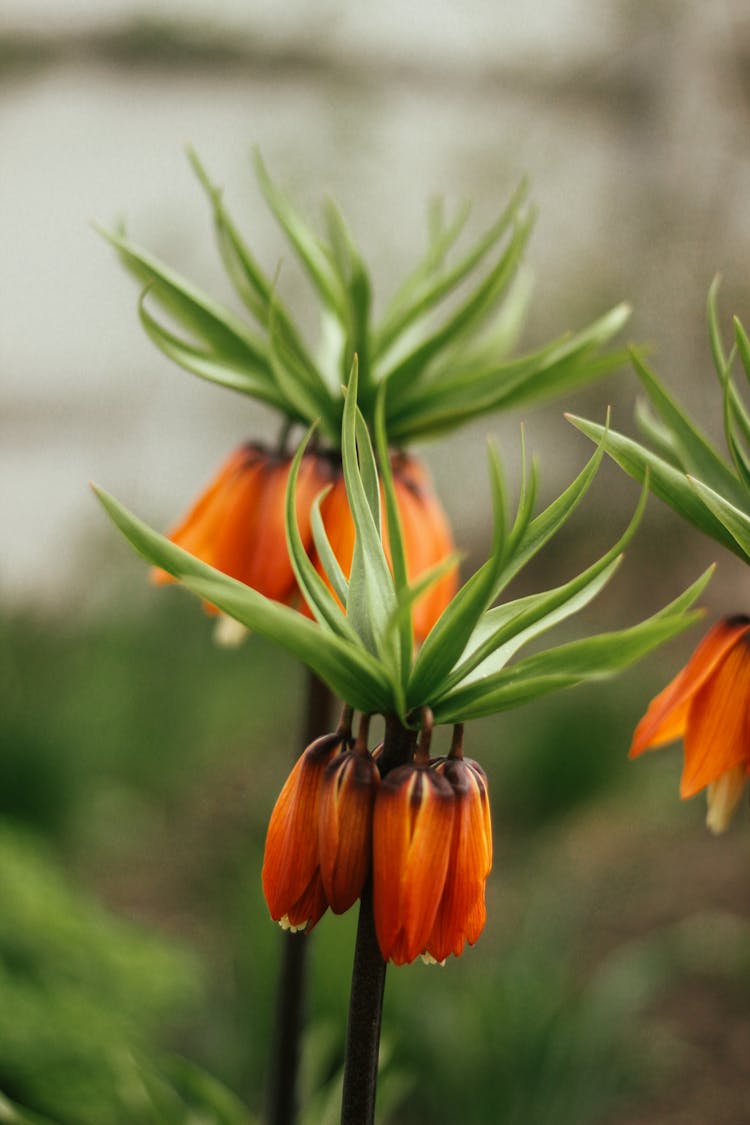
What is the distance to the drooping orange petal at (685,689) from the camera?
671mm

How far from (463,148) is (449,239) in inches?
134

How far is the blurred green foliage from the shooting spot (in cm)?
143

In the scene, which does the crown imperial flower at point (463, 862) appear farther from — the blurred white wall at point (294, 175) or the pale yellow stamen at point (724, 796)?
the blurred white wall at point (294, 175)

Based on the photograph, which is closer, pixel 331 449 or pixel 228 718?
pixel 331 449

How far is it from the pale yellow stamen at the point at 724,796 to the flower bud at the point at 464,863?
0.68ft

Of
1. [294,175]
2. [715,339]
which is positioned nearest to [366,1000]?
[715,339]

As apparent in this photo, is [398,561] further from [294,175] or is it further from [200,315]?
[294,175]

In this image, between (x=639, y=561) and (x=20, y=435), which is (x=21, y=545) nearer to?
(x=20, y=435)

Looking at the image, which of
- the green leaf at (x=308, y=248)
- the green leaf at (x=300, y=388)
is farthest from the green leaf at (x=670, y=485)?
the green leaf at (x=308, y=248)

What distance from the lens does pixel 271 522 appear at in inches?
36.3

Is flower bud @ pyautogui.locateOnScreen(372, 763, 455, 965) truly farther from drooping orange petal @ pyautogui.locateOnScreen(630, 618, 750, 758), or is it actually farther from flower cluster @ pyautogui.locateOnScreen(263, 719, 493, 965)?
drooping orange petal @ pyautogui.locateOnScreen(630, 618, 750, 758)

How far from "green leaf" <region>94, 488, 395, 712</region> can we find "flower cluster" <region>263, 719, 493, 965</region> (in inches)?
1.2

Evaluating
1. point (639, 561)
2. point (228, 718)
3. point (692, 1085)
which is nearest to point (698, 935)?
point (692, 1085)

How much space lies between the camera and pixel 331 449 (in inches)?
Answer: 35.9
